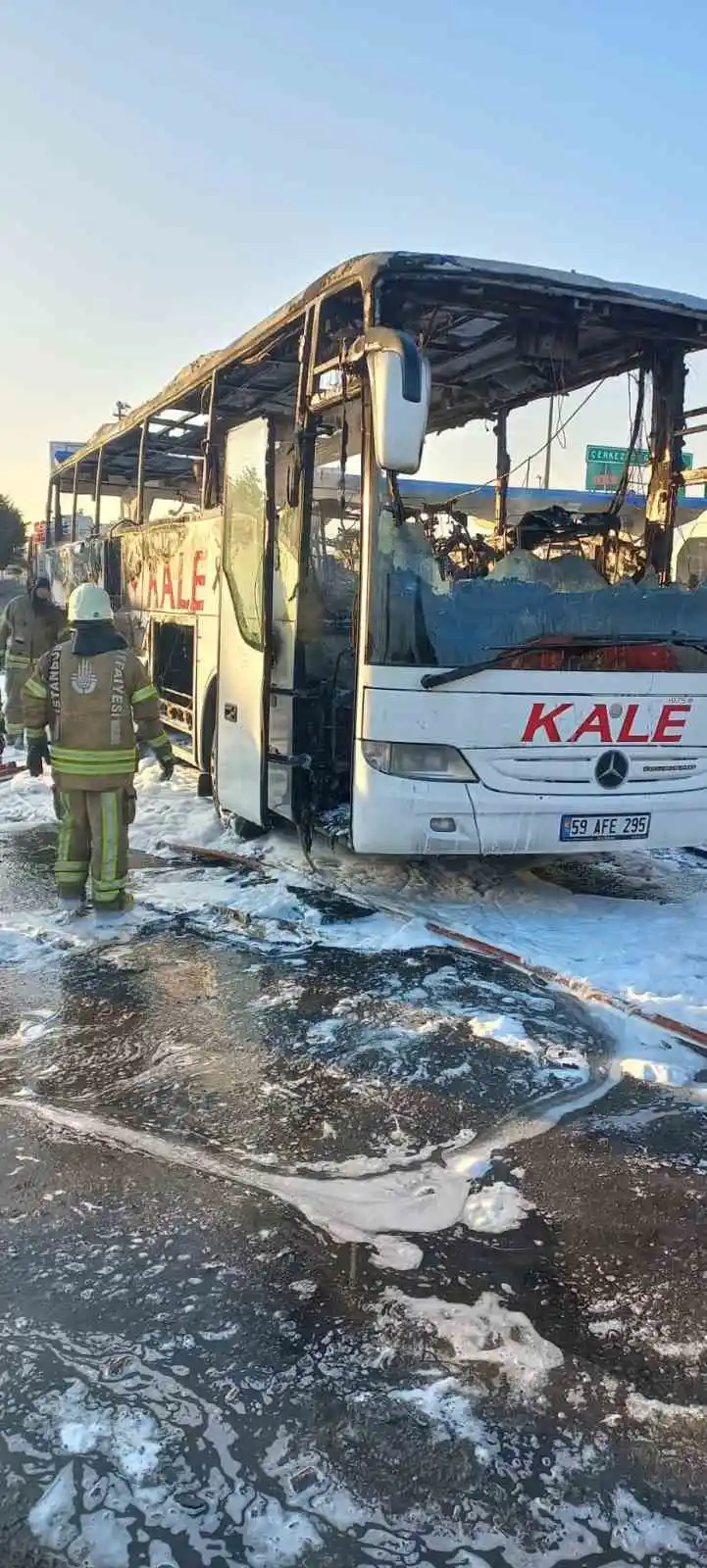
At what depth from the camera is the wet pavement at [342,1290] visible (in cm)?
203

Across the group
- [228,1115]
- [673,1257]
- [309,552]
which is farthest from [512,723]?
[673,1257]

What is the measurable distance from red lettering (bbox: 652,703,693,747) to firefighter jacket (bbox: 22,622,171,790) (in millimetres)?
2917

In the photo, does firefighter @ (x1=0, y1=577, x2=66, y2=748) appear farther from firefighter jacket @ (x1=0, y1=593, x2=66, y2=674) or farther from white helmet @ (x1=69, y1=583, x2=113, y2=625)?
white helmet @ (x1=69, y1=583, x2=113, y2=625)

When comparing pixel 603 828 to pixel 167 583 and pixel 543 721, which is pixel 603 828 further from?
pixel 167 583

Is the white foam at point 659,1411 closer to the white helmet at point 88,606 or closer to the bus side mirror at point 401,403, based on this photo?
the bus side mirror at point 401,403

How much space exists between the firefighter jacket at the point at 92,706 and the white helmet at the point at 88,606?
57 millimetres

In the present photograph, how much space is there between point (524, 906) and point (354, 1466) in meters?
4.26

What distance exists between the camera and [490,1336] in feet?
8.27

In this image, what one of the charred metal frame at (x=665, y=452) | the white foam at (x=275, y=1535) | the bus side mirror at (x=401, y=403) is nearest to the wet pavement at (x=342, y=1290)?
the white foam at (x=275, y=1535)

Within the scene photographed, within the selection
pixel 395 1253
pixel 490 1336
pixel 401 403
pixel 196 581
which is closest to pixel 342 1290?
pixel 395 1253

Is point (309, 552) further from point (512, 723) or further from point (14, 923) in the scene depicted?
point (14, 923)

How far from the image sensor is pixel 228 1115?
143 inches

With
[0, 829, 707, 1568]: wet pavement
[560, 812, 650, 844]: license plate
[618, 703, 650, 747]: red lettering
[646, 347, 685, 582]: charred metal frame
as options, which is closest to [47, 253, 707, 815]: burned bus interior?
[646, 347, 685, 582]: charred metal frame

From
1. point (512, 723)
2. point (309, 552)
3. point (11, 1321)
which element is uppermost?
point (309, 552)
